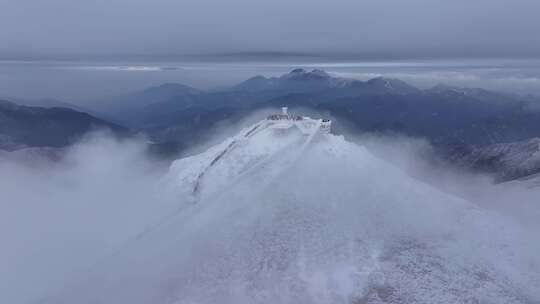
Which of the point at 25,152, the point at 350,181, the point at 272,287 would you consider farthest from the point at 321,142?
the point at 25,152

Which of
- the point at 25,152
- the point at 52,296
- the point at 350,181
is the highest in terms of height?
the point at 350,181

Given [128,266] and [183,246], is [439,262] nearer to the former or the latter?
[183,246]

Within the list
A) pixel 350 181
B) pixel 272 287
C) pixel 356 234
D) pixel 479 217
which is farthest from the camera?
pixel 350 181

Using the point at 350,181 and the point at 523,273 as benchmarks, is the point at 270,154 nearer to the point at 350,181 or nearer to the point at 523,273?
the point at 350,181

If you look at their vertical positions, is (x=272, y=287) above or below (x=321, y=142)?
below

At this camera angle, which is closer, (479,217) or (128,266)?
(128,266)

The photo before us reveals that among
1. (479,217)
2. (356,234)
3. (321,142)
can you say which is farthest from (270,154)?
(479,217)

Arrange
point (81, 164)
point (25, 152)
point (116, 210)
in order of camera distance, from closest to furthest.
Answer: point (116, 210) → point (81, 164) → point (25, 152)
